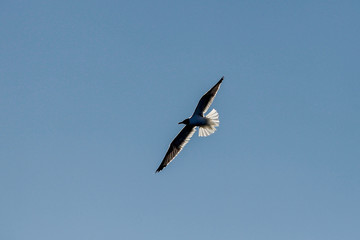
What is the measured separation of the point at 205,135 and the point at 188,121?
41.1 inches

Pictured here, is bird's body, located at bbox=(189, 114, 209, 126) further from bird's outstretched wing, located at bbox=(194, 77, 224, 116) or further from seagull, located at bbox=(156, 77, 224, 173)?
bird's outstretched wing, located at bbox=(194, 77, 224, 116)

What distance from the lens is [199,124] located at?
22.4 m

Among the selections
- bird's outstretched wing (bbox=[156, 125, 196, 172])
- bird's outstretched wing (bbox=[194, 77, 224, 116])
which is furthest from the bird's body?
bird's outstretched wing (bbox=[156, 125, 196, 172])

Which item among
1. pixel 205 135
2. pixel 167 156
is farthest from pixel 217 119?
pixel 167 156

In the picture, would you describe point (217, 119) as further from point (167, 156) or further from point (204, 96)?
point (167, 156)

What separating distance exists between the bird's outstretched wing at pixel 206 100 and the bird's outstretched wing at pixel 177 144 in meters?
1.59

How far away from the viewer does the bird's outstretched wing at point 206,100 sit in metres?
20.7

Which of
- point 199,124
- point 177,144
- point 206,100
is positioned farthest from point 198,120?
point 177,144

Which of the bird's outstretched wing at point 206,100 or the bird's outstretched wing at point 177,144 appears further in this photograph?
the bird's outstretched wing at point 177,144

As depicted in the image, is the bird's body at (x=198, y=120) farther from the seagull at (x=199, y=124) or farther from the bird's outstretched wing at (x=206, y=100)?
the bird's outstretched wing at (x=206, y=100)

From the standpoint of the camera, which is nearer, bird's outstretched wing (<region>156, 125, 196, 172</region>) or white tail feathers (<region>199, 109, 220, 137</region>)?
white tail feathers (<region>199, 109, 220, 137</region>)

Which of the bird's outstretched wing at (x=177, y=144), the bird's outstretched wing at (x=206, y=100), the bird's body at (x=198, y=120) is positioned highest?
the bird's outstretched wing at (x=206, y=100)

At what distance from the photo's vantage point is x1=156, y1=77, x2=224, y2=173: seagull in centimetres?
2122

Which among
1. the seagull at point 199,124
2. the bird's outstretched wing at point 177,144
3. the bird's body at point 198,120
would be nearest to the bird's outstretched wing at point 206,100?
the seagull at point 199,124
